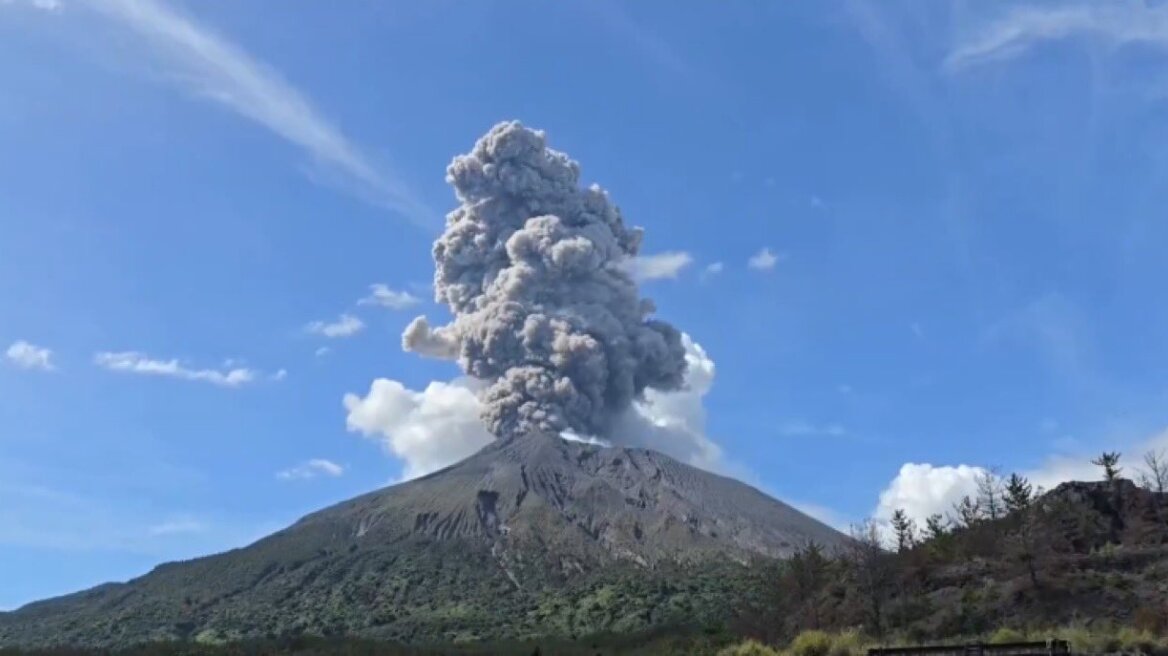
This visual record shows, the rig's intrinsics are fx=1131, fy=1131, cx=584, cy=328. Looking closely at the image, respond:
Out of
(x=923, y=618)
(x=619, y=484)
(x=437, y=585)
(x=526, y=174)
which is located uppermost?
(x=526, y=174)

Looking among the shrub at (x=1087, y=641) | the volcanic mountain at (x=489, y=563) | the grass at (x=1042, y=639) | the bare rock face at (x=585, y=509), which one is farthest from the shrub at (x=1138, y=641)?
the bare rock face at (x=585, y=509)

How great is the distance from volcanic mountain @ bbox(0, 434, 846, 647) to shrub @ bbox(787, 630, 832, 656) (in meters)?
45.8

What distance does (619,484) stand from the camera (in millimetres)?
148125

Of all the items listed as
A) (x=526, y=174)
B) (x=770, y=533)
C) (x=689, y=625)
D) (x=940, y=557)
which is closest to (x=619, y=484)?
(x=770, y=533)

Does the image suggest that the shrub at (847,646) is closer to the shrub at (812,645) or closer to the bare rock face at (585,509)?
the shrub at (812,645)

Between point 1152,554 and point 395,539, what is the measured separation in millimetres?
100421

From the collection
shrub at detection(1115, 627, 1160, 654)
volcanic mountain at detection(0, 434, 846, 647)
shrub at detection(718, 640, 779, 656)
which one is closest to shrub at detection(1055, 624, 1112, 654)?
shrub at detection(1115, 627, 1160, 654)

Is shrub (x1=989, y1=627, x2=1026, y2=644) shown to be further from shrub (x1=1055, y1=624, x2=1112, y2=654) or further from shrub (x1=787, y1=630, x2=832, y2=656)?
shrub (x1=787, y1=630, x2=832, y2=656)

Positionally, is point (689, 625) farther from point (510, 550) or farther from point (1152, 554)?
point (510, 550)

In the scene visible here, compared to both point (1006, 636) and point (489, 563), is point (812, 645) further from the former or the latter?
point (489, 563)

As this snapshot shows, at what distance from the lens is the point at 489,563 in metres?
122

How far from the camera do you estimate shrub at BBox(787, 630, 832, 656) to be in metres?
34.2

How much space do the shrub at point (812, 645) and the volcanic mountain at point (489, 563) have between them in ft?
150

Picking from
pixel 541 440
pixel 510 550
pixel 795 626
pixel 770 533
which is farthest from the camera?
pixel 541 440
